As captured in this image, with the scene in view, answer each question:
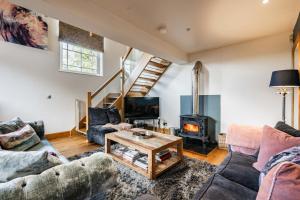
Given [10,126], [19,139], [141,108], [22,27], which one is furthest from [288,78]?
[22,27]

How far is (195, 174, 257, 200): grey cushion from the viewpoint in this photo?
3.54 ft

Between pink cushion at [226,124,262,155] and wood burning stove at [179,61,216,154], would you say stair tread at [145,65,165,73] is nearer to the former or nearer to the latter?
wood burning stove at [179,61,216,154]

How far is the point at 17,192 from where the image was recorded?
67 cm

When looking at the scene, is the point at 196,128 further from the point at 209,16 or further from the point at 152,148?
the point at 209,16

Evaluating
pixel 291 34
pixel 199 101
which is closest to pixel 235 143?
pixel 199 101

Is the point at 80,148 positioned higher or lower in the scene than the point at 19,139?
lower

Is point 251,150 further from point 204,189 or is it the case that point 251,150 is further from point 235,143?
point 204,189

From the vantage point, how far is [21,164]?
35.4 inches

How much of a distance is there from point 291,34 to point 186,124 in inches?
110

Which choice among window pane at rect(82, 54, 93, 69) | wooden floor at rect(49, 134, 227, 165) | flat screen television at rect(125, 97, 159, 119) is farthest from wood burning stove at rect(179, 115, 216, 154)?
window pane at rect(82, 54, 93, 69)

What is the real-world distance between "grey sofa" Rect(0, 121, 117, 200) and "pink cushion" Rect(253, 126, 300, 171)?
126 cm

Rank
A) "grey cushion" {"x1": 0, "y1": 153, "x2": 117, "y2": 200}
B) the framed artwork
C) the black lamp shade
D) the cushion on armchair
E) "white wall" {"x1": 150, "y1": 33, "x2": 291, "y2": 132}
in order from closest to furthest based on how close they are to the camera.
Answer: "grey cushion" {"x1": 0, "y1": 153, "x2": 117, "y2": 200} → the black lamp shade → "white wall" {"x1": 150, "y1": 33, "x2": 291, "y2": 132} → the framed artwork → the cushion on armchair

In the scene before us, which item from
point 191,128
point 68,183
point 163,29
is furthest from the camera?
point 191,128

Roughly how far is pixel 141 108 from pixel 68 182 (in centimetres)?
392
